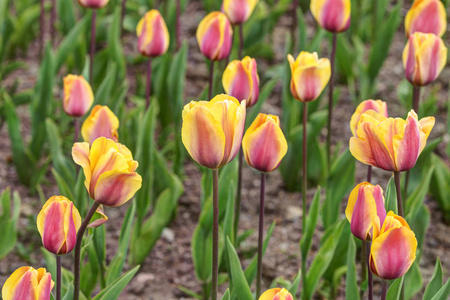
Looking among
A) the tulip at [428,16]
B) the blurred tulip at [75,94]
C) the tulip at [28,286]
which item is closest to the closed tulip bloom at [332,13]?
the tulip at [428,16]

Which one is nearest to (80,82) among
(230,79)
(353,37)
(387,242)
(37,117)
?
(230,79)

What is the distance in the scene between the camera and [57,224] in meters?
1.35

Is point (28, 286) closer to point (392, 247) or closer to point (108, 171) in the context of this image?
point (108, 171)

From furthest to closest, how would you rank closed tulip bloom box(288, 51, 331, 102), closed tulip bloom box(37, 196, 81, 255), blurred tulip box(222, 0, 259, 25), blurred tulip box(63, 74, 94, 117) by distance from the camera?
blurred tulip box(222, 0, 259, 25), blurred tulip box(63, 74, 94, 117), closed tulip bloom box(288, 51, 331, 102), closed tulip bloom box(37, 196, 81, 255)

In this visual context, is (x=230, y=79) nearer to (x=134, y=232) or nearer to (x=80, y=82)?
(x=80, y=82)

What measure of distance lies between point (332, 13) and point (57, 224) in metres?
1.21

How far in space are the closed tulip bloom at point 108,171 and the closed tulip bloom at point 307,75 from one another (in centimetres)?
64

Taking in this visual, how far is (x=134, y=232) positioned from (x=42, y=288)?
1.13m

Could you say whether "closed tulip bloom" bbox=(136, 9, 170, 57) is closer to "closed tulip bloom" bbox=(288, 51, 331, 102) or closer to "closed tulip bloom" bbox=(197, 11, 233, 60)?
"closed tulip bloom" bbox=(197, 11, 233, 60)

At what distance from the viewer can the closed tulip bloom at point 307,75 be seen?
186 centimetres

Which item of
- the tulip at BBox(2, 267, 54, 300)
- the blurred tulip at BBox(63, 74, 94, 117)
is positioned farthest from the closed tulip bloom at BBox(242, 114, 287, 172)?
the blurred tulip at BBox(63, 74, 94, 117)

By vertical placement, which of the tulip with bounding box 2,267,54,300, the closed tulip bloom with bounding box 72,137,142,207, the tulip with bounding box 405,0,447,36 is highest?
the tulip with bounding box 405,0,447,36

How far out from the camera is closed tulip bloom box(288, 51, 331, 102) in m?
1.86

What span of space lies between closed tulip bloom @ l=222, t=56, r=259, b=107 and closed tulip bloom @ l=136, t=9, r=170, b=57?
478 mm
